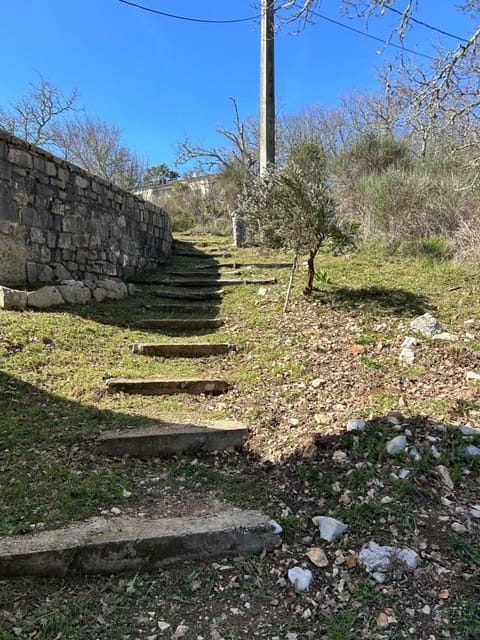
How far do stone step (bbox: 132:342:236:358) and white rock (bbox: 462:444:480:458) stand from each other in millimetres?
2235

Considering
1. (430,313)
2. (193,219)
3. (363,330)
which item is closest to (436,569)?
(363,330)

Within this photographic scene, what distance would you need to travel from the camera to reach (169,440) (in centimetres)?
240

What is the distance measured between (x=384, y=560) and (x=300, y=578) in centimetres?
34

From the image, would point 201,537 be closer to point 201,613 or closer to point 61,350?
point 201,613

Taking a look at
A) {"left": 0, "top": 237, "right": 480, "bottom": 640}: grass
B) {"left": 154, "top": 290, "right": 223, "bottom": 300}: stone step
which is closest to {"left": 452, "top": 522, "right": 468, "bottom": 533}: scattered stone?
{"left": 0, "top": 237, "right": 480, "bottom": 640}: grass

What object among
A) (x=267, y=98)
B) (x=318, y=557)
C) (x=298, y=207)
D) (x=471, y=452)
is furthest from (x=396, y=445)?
(x=267, y=98)

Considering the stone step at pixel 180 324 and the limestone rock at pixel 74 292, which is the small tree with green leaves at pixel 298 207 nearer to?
the stone step at pixel 180 324

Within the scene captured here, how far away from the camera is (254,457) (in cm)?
239

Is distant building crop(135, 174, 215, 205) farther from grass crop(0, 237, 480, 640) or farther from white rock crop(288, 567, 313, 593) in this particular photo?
white rock crop(288, 567, 313, 593)

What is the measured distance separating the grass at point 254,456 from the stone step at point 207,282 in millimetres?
1433

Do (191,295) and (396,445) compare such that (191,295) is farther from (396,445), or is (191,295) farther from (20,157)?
(396,445)

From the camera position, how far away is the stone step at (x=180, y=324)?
4609mm

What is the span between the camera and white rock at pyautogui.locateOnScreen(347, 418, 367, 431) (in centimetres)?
232

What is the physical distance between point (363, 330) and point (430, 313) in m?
0.76
